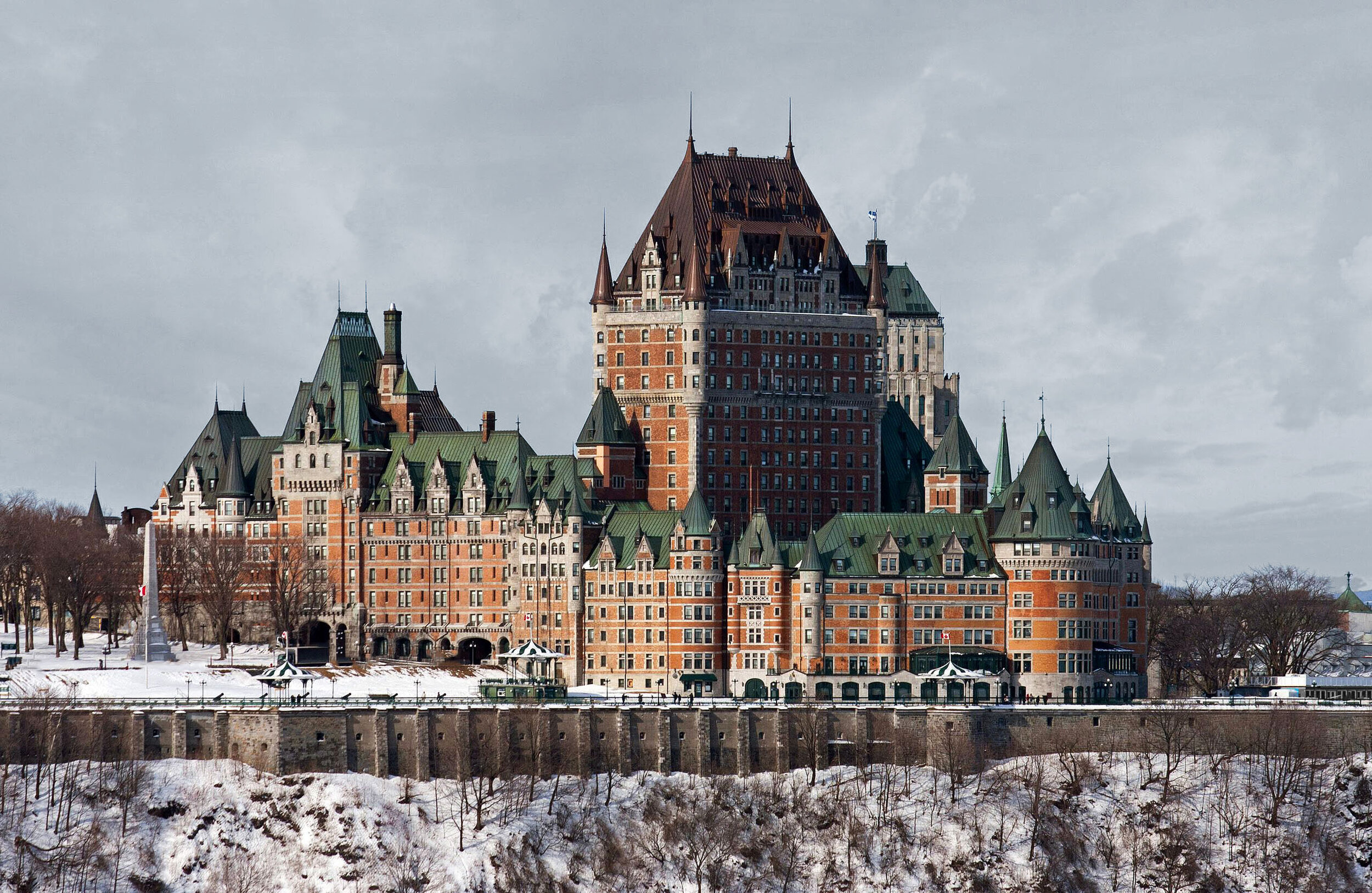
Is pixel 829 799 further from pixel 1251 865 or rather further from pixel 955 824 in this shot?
pixel 1251 865

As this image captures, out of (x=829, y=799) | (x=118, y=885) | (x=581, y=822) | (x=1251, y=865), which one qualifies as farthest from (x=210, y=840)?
(x=1251, y=865)

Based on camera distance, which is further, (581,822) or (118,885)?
(581,822)

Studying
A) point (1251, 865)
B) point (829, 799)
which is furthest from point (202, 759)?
point (1251, 865)

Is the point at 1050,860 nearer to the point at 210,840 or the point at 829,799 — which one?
the point at 829,799

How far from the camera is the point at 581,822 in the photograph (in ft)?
637

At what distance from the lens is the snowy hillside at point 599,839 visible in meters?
186

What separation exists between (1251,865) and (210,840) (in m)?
68.1

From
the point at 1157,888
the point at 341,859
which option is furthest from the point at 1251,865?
the point at 341,859

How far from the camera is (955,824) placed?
7717 inches

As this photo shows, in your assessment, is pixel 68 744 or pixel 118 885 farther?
pixel 68 744

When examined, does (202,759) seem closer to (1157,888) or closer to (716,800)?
(716,800)

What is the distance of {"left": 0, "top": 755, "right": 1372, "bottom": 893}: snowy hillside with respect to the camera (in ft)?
609

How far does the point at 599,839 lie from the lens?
19250 centimetres

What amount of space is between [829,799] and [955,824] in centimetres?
896
